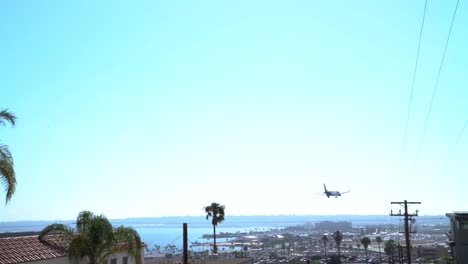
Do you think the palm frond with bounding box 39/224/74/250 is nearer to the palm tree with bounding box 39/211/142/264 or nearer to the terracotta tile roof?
A: the palm tree with bounding box 39/211/142/264

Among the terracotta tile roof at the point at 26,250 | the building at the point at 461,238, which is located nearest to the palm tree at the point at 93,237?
the terracotta tile roof at the point at 26,250

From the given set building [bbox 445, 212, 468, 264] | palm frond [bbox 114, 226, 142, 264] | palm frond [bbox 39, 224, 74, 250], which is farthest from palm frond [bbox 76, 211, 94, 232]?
building [bbox 445, 212, 468, 264]

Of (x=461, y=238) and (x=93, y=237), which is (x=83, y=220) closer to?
(x=93, y=237)

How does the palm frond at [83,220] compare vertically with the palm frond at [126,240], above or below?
above

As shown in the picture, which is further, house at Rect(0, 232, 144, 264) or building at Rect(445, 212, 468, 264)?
building at Rect(445, 212, 468, 264)

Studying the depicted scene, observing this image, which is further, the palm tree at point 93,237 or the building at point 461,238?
the building at point 461,238

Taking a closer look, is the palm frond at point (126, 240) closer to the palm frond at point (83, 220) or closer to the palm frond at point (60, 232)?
the palm frond at point (83, 220)
